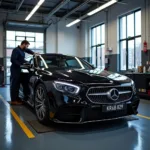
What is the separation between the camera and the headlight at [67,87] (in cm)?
275

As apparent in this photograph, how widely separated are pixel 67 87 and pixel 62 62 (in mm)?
1349

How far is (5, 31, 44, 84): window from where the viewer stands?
1291 cm

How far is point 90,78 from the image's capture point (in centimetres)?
298

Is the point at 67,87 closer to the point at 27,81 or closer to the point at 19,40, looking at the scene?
the point at 27,81

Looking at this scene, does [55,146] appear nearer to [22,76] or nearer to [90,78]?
[90,78]

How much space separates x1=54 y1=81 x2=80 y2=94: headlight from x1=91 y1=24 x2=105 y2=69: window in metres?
9.52

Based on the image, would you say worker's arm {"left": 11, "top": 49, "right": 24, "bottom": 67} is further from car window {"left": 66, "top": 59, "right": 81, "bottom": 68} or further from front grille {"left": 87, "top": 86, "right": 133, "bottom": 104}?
front grille {"left": 87, "top": 86, "right": 133, "bottom": 104}

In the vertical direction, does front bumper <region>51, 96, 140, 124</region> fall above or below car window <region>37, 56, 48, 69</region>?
below

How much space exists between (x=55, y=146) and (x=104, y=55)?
9785 mm

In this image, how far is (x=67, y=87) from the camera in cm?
279

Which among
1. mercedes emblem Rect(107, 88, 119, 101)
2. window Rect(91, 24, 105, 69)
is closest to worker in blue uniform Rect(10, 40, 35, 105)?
mercedes emblem Rect(107, 88, 119, 101)

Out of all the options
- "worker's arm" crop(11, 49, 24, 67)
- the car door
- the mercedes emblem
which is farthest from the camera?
"worker's arm" crop(11, 49, 24, 67)

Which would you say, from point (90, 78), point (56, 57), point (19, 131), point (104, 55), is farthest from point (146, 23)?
point (19, 131)

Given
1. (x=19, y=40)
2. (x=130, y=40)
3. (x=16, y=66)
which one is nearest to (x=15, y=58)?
(x=16, y=66)
